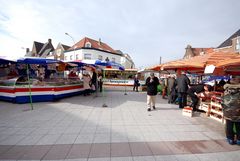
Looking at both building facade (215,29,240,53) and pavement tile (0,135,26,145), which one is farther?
building facade (215,29,240,53)

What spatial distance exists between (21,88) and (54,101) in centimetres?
184

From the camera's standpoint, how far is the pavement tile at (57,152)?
2988 millimetres

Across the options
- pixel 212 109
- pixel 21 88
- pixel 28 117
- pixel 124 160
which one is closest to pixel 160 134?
pixel 124 160

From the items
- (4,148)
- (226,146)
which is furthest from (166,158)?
(4,148)

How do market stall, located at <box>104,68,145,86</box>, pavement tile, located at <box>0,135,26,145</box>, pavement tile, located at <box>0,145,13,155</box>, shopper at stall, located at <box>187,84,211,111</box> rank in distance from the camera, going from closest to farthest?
pavement tile, located at <box>0,145,13,155</box> < pavement tile, located at <box>0,135,26,145</box> < shopper at stall, located at <box>187,84,211,111</box> < market stall, located at <box>104,68,145,86</box>

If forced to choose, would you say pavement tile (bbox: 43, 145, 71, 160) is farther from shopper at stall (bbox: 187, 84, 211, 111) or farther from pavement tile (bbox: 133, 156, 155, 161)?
shopper at stall (bbox: 187, 84, 211, 111)

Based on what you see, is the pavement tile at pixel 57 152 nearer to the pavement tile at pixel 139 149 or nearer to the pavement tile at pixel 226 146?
the pavement tile at pixel 139 149

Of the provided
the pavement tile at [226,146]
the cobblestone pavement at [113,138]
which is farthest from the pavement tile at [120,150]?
the pavement tile at [226,146]

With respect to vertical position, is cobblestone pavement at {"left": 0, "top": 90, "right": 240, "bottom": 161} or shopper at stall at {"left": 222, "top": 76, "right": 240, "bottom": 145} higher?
shopper at stall at {"left": 222, "top": 76, "right": 240, "bottom": 145}

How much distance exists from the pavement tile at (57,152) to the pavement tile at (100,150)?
1.87 feet

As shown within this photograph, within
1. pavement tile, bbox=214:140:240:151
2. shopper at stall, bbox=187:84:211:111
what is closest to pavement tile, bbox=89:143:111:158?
pavement tile, bbox=214:140:240:151

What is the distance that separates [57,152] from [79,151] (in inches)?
18.8

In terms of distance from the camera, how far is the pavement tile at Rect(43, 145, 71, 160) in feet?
9.80

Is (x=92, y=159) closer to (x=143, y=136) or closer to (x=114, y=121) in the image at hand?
(x=143, y=136)
